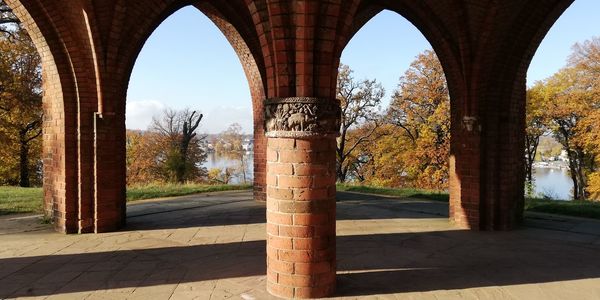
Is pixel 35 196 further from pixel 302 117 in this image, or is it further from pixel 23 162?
pixel 302 117

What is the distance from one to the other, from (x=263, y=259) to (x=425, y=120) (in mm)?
17602

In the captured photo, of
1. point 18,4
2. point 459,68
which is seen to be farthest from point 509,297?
point 18,4

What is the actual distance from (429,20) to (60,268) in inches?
299

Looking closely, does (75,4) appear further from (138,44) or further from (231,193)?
(231,193)

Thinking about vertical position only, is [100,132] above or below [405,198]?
above

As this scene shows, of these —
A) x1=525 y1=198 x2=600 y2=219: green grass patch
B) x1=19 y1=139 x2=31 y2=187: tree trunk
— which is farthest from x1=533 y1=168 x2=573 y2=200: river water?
x1=19 y1=139 x2=31 y2=187: tree trunk

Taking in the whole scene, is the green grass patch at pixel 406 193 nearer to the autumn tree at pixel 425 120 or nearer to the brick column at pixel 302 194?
the autumn tree at pixel 425 120

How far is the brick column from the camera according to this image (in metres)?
3.96

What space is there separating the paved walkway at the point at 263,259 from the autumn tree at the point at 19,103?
12918 millimetres

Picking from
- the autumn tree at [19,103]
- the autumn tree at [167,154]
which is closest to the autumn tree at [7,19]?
the autumn tree at [19,103]

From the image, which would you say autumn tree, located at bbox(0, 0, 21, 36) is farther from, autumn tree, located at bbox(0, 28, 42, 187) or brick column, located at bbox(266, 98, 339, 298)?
brick column, located at bbox(266, 98, 339, 298)

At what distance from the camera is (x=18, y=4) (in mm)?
6598

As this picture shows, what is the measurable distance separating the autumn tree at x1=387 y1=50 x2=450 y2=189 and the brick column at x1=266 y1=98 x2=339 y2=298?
17.0 meters

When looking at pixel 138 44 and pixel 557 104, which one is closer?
pixel 138 44
